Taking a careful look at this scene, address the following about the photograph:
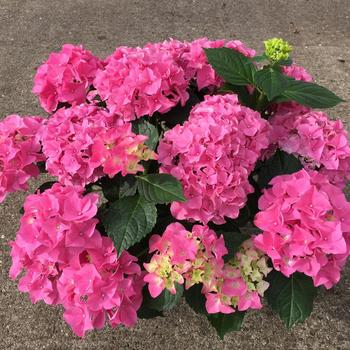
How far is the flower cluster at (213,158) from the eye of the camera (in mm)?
1026

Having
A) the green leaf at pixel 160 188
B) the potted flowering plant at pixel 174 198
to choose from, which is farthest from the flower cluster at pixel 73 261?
the green leaf at pixel 160 188

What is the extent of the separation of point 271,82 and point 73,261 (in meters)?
0.64

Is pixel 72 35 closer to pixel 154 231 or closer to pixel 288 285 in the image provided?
pixel 154 231

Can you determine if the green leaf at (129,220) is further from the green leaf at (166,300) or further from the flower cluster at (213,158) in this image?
the green leaf at (166,300)

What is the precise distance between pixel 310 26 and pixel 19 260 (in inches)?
112

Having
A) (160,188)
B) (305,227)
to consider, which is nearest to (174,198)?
(160,188)

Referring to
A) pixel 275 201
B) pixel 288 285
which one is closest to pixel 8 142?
pixel 275 201

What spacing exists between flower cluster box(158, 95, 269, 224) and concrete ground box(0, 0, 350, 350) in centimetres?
64

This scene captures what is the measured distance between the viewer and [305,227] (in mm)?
957

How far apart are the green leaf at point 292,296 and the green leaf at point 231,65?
52cm

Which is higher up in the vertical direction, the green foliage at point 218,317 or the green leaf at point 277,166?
the green leaf at point 277,166

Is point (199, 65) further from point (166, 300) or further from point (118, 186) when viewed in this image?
point (166, 300)

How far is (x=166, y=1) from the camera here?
357 centimetres

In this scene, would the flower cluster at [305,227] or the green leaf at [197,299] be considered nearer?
the flower cluster at [305,227]
